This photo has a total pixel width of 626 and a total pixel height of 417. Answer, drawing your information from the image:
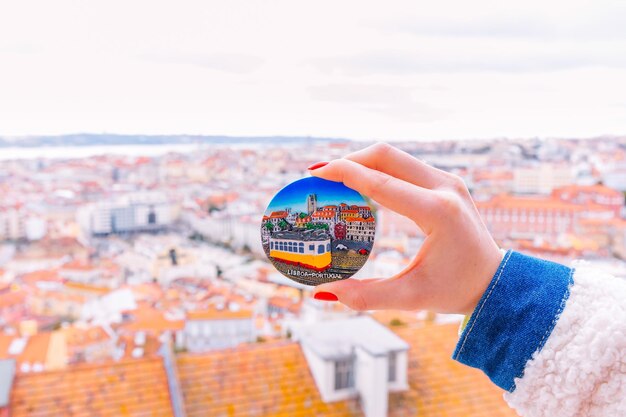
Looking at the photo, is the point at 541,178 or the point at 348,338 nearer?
the point at 348,338

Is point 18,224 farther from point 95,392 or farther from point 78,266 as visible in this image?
point 95,392

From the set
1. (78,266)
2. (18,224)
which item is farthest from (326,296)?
(78,266)

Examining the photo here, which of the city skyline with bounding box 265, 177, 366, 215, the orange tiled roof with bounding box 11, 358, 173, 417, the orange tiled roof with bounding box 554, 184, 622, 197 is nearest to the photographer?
the city skyline with bounding box 265, 177, 366, 215

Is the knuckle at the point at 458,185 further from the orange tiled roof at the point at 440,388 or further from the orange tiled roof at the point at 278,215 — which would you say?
the orange tiled roof at the point at 440,388

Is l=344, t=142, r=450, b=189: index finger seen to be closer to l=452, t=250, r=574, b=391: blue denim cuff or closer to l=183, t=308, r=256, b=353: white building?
l=452, t=250, r=574, b=391: blue denim cuff

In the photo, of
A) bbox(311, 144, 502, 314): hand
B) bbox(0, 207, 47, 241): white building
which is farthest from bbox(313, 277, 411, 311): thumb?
bbox(0, 207, 47, 241): white building

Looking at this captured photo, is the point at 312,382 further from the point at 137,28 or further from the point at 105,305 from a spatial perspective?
the point at 105,305
